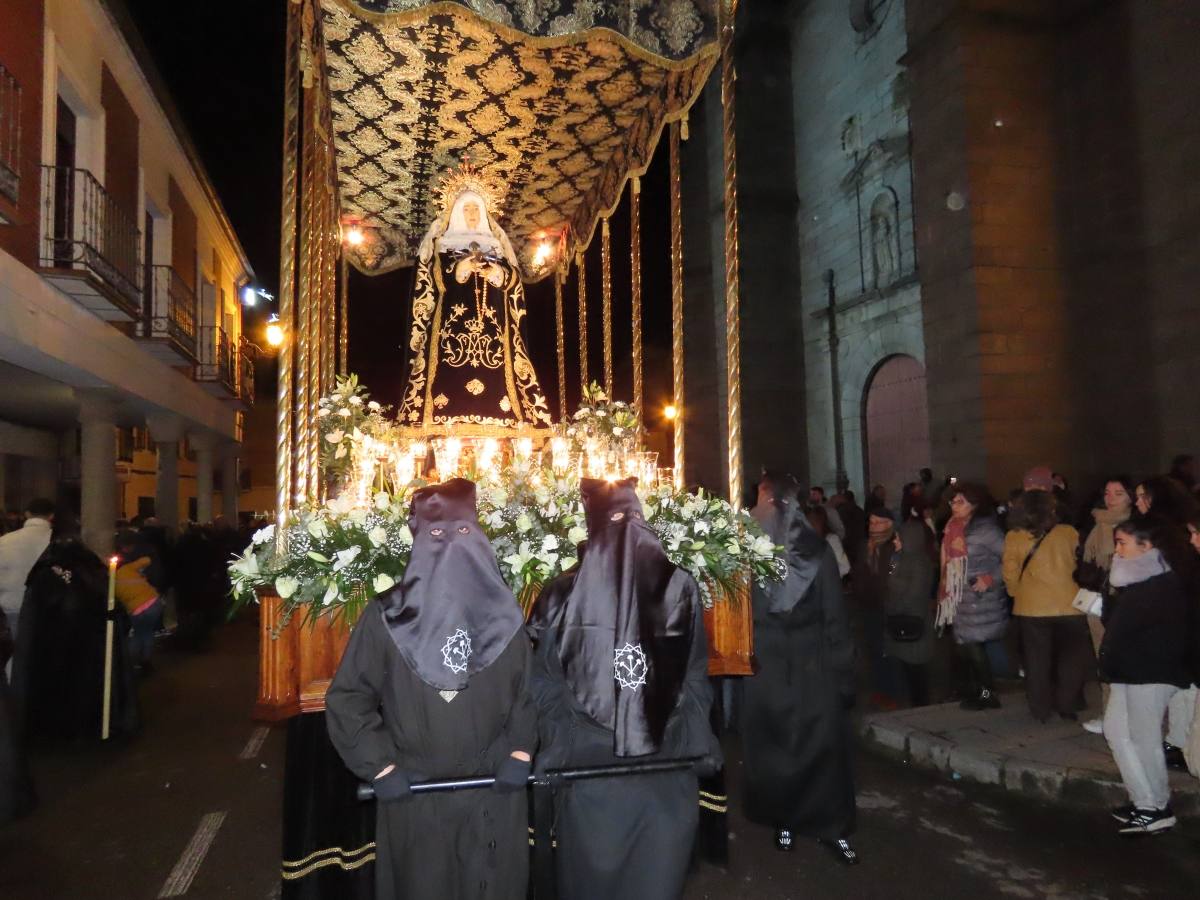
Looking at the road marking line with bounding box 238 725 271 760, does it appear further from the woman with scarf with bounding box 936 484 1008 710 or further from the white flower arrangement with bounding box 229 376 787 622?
the woman with scarf with bounding box 936 484 1008 710

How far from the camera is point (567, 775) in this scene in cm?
263

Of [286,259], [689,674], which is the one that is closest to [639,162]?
[286,259]

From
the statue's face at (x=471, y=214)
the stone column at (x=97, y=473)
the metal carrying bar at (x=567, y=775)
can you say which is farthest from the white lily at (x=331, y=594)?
the stone column at (x=97, y=473)

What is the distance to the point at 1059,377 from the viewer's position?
12852 mm

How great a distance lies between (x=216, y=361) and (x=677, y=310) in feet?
44.2

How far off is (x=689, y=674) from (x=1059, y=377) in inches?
474

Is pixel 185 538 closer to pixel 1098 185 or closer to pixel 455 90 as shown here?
pixel 455 90

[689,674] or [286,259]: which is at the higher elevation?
[286,259]

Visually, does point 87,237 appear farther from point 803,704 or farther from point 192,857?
point 803,704

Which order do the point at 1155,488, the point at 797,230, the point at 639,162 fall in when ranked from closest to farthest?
the point at 1155,488 → the point at 639,162 → the point at 797,230

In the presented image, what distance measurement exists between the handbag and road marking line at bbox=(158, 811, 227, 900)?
5.11 meters

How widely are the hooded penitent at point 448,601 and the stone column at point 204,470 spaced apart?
17.7 metres

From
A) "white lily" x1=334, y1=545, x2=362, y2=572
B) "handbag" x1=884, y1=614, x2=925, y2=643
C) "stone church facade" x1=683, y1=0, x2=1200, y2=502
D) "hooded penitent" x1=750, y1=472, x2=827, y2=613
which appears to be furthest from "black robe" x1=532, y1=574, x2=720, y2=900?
"stone church facade" x1=683, y1=0, x2=1200, y2=502

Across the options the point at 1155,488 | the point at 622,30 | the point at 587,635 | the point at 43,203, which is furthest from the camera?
the point at 43,203
